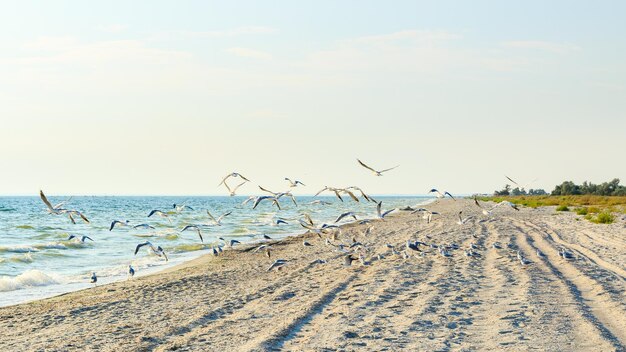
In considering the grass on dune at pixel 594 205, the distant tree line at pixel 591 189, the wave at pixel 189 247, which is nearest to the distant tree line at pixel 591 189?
the distant tree line at pixel 591 189

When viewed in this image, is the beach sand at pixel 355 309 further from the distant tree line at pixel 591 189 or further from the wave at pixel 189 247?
the distant tree line at pixel 591 189

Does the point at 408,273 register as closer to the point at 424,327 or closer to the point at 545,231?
the point at 424,327

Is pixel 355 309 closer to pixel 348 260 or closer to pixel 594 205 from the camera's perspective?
pixel 348 260

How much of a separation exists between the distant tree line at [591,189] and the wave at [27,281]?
277 ft

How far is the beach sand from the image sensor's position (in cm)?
819

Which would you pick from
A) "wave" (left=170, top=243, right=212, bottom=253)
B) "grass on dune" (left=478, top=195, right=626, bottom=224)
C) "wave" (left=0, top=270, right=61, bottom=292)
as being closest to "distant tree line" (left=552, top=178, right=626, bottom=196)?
"grass on dune" (left=478, top=195, right=626, bottom=224)

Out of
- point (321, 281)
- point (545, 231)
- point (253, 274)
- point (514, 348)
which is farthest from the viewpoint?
point (545, 231)

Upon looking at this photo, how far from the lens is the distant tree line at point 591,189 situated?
90.9m

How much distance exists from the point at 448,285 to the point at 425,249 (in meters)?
6.55

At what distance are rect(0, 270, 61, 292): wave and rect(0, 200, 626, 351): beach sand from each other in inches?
90.3

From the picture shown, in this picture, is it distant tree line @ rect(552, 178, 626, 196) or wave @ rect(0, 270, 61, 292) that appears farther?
distant tree line @ rect(552, 178, 626, 196)

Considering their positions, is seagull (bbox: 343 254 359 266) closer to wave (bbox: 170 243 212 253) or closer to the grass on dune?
wave (bbox: 170 243 212 253)

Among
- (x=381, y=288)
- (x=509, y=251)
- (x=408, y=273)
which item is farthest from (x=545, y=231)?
(x=381, y=288)

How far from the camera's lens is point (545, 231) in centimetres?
2709
